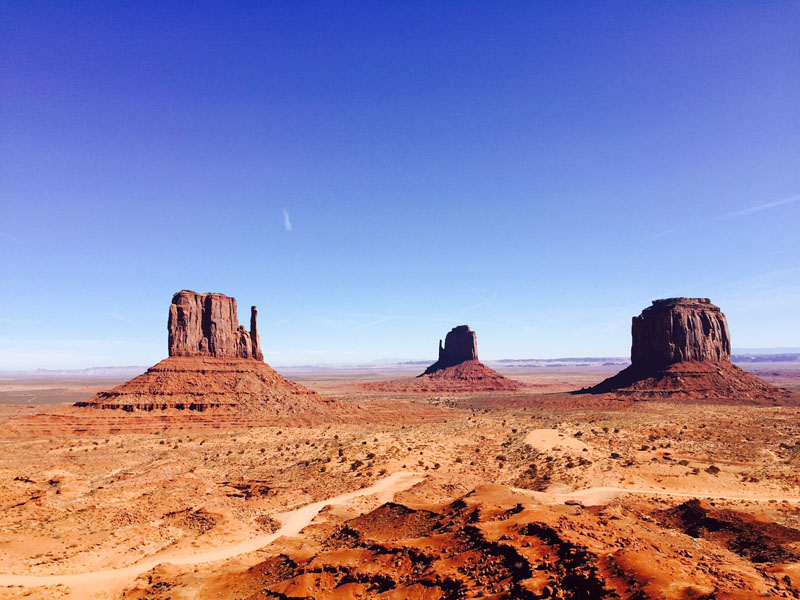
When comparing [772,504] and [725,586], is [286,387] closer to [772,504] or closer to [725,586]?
[772,504]

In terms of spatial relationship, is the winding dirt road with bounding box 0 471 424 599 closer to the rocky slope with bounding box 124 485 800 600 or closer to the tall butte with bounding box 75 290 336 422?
the rocky slope with bounding box 124 485 800 600

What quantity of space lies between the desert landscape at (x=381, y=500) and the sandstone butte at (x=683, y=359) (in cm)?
1701

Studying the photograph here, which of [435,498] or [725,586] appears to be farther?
[435,498]

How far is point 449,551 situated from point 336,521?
1110 cm

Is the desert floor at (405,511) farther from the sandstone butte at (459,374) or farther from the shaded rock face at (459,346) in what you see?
the shaded rock face at (459,346)

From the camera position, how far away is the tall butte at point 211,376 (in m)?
64.1

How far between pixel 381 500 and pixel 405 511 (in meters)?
6.01

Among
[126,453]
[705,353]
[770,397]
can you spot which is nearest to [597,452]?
[126,453]

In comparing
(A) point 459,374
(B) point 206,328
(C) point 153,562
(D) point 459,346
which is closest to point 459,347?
(D) point 459,346

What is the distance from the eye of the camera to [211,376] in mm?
70750

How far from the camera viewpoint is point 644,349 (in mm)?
103000

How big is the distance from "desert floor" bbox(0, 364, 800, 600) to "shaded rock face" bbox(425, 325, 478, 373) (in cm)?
10130

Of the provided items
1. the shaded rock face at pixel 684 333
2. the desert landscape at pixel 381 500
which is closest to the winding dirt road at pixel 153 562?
the desert landscape at pixel 381 500

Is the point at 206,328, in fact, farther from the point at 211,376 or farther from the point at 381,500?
the point at 381,500
